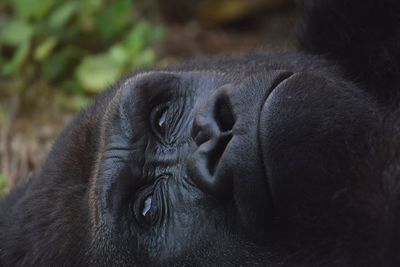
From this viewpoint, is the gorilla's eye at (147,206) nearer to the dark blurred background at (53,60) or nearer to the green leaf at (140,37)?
the dark blurred background at (53,60)

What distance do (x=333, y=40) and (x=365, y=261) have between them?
1.04m

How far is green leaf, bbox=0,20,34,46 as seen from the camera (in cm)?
363

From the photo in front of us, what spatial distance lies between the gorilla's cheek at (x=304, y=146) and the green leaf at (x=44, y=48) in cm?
196

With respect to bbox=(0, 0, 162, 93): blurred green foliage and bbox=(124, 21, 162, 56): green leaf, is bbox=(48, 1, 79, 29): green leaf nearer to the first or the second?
bbox=(0, 0, 162, 93): blurred green foliage

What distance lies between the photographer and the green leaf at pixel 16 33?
3.63 m

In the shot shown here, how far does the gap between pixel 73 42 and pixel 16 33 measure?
31 cm

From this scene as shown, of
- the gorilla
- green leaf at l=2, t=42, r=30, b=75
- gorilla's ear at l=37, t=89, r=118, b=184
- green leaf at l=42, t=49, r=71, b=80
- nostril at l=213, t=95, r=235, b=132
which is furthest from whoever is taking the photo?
green leaf at l=42, t=49, r=71, b=80

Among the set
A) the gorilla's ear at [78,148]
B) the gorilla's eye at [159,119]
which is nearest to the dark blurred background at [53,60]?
the gorilla's ear at [78,148]

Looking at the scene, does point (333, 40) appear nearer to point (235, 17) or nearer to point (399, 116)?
point (399, 116)

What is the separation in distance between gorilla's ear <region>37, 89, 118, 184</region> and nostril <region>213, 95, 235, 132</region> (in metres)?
0.40

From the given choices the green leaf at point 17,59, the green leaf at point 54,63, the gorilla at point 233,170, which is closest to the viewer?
the gorilla at point 233,170

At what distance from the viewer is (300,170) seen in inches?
70.9

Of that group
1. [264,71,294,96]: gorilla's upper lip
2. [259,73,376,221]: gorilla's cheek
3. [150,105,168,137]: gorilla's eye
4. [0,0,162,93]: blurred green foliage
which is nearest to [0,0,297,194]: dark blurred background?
[0,0,162,93]: blurred green foliage

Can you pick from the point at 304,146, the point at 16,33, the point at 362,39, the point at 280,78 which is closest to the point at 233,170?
the point at 304,146
